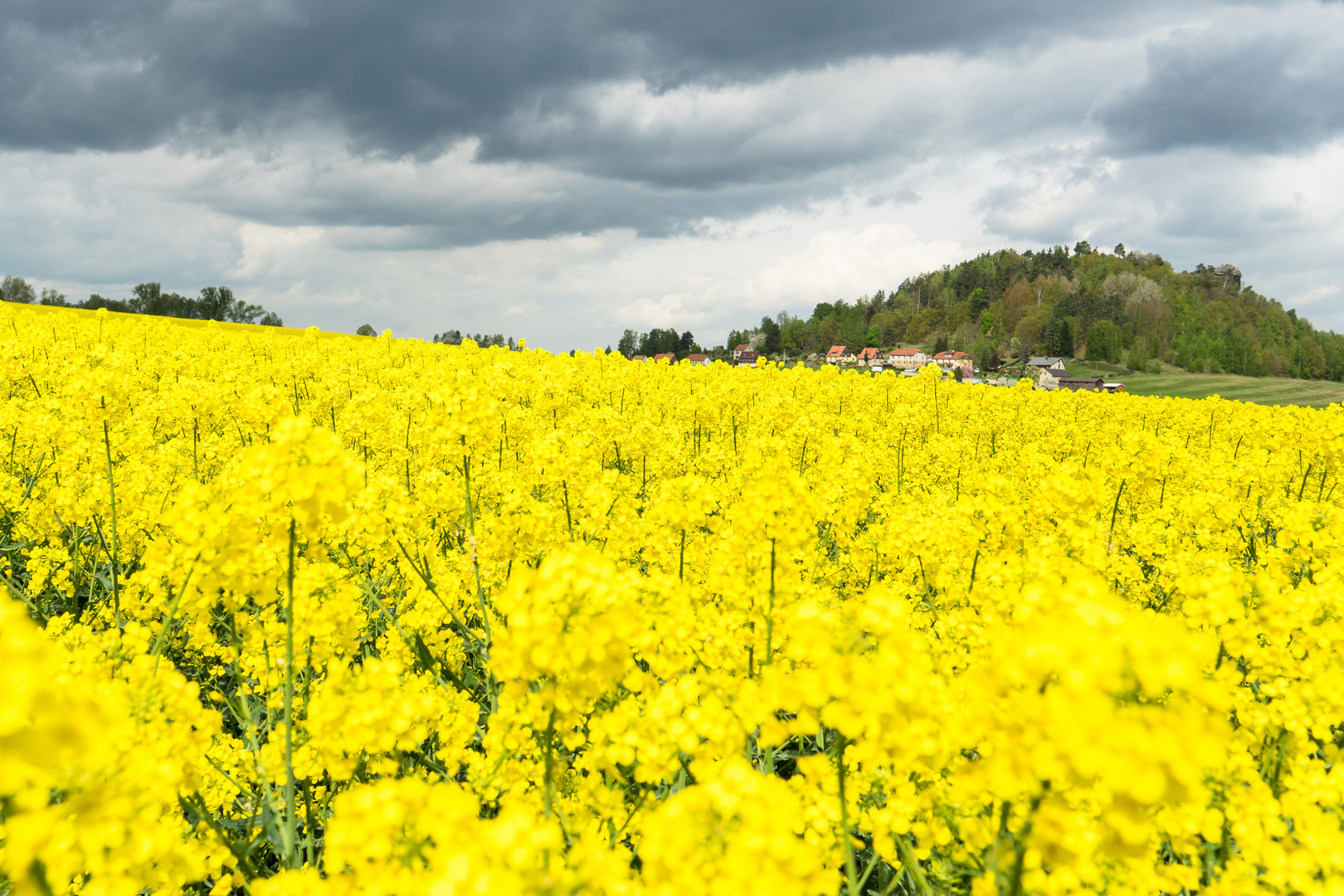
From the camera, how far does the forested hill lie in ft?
380

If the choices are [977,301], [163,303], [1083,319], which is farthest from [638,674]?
[977,301]

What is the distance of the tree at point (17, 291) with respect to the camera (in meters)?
77.5

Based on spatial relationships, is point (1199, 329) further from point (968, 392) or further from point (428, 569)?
point (428, 569)

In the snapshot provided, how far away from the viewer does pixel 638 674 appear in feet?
9.59

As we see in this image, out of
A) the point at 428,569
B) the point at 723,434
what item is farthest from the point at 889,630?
the point at 723,434

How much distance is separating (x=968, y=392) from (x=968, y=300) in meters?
155

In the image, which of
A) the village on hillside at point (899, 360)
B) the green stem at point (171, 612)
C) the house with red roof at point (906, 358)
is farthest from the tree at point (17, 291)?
the house with red roof at point (906, 358)

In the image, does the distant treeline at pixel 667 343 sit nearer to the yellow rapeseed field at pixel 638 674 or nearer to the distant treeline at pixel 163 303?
the distant treeline at pixel 163 303

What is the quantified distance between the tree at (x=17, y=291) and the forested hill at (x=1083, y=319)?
127 meters

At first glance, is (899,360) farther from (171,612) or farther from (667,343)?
(171,612)

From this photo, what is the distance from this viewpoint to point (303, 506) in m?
3.29

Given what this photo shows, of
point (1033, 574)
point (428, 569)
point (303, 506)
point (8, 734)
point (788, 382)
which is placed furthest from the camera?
point (788, 382)

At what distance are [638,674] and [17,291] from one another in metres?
116

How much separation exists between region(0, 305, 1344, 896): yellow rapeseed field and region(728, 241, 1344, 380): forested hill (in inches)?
4837
